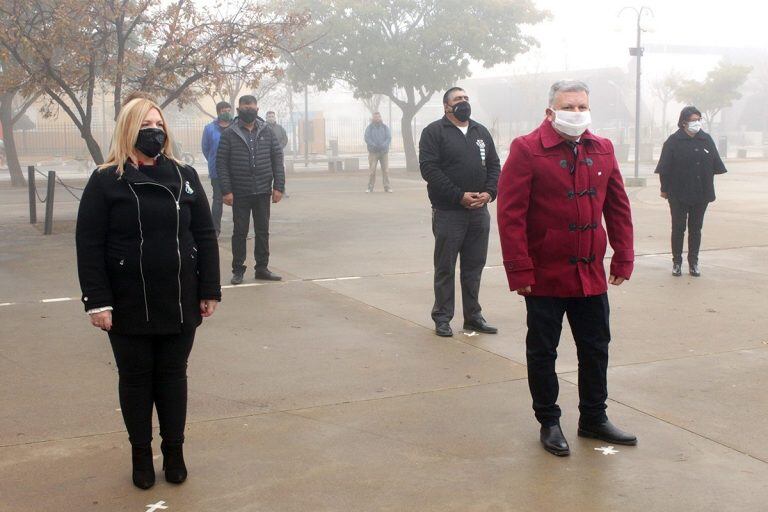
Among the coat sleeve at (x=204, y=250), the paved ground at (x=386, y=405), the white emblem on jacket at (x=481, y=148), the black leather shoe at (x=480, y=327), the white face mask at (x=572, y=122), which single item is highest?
the white face mask at (x=572, y=122)

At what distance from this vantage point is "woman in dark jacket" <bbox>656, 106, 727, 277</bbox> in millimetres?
10453

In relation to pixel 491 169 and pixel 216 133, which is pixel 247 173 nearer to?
pixel 491 169

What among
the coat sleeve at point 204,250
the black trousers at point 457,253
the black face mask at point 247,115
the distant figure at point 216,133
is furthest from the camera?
the distant figure at point 216,133

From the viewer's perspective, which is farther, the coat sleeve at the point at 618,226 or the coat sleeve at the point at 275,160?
the coat sleeve at the point at 275,160

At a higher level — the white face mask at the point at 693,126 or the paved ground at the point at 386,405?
the white face mask at the point at 693,126

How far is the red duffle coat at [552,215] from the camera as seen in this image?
487 centimetres

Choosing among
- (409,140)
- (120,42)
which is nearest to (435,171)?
(120,42)

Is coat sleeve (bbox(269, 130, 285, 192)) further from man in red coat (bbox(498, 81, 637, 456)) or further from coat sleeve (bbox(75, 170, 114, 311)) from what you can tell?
coat sleeve (bbox(75, 170, 114, 311))

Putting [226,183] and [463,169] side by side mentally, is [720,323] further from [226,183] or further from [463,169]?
[226,183]

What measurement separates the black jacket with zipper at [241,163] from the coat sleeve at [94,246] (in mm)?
5474

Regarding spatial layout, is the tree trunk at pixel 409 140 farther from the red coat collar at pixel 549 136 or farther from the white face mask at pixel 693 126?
the red coat collar at pixel 549 136

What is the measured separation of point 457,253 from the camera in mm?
7582

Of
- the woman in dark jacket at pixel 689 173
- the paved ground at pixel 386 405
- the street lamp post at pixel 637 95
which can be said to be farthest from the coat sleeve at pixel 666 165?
the street lamp post at pixel 637 95

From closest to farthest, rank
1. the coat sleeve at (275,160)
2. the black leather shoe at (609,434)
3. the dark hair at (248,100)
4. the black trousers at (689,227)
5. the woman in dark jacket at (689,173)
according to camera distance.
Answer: the black leather shoe at (609,434)
the dark hair at (248,100)
the coat sleeve at (275,160)
the black trousers at (689,227)
the woman in dark jacket at (689,173)
